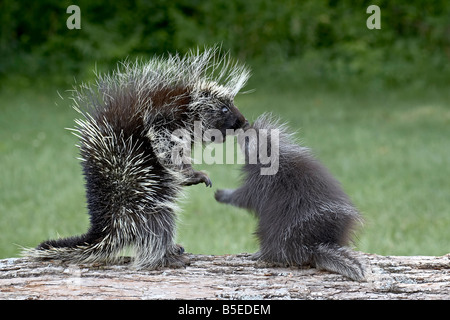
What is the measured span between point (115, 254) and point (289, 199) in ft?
4.52

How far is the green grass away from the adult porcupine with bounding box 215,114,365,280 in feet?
1.86

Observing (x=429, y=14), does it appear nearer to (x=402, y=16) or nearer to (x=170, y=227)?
(x=402, y=16)

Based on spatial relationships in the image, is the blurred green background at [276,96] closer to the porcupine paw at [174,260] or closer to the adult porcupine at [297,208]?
the porcupine paw at [174,260]

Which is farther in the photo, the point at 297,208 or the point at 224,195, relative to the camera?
the point at 224,195

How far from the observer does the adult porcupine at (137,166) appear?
4.35 metres

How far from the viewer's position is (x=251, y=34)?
1966 cm

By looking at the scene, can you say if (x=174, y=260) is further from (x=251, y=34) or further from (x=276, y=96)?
(x=251, y=34)

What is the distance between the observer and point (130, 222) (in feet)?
14.4

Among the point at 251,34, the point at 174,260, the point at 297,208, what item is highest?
the point at 251,34

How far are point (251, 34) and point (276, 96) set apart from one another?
13.1 ft

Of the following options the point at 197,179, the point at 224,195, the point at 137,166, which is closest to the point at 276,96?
the point at 224,195

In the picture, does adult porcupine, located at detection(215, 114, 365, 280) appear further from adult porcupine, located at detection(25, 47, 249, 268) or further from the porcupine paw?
the porcupine paw

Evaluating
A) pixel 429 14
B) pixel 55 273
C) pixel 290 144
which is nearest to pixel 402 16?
pixel 429 14

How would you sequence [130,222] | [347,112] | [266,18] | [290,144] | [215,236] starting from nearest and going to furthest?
1. [130,222]
2. [290,144]
3. [215,236]
4. [347,112]
5. [266,18]
